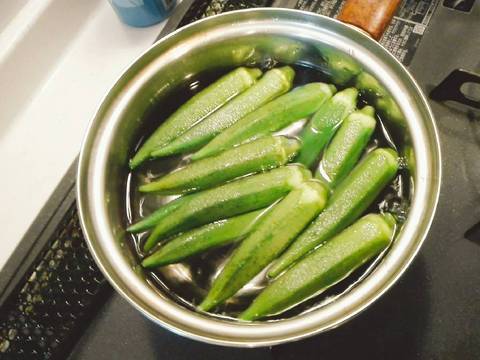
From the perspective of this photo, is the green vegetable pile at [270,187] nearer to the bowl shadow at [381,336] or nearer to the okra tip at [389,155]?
the okra tip at [389,155]

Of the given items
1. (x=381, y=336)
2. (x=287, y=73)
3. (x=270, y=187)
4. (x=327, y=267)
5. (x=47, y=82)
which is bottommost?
(x=381, y=336)

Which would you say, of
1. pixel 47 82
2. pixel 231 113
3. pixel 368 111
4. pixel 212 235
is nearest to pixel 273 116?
pixel 231 113

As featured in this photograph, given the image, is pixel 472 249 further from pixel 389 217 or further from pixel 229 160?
pixel 229 160

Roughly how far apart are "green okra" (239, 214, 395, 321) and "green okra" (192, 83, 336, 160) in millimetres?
308

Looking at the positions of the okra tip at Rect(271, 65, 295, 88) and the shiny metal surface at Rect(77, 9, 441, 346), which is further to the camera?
the okra tip at Rect(271, 65, 295, 88)

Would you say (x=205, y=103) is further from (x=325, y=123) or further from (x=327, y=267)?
(x=327, y=267)

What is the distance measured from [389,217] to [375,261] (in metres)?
0.10

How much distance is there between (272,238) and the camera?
3.06 ft

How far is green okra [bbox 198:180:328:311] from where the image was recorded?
920mm

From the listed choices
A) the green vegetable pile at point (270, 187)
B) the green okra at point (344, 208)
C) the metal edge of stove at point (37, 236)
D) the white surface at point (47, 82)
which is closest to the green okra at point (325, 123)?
the green vegetable pile at point (270, 187)

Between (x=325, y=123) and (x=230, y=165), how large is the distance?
243mm

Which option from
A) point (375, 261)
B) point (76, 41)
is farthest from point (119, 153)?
point (76, 41)

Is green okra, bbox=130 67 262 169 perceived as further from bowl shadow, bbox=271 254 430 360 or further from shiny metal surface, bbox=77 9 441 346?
bowl shadow, bbox=271 254 430 360

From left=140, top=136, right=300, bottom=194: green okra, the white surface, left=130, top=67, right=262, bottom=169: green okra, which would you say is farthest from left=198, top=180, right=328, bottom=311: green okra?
the white surface
